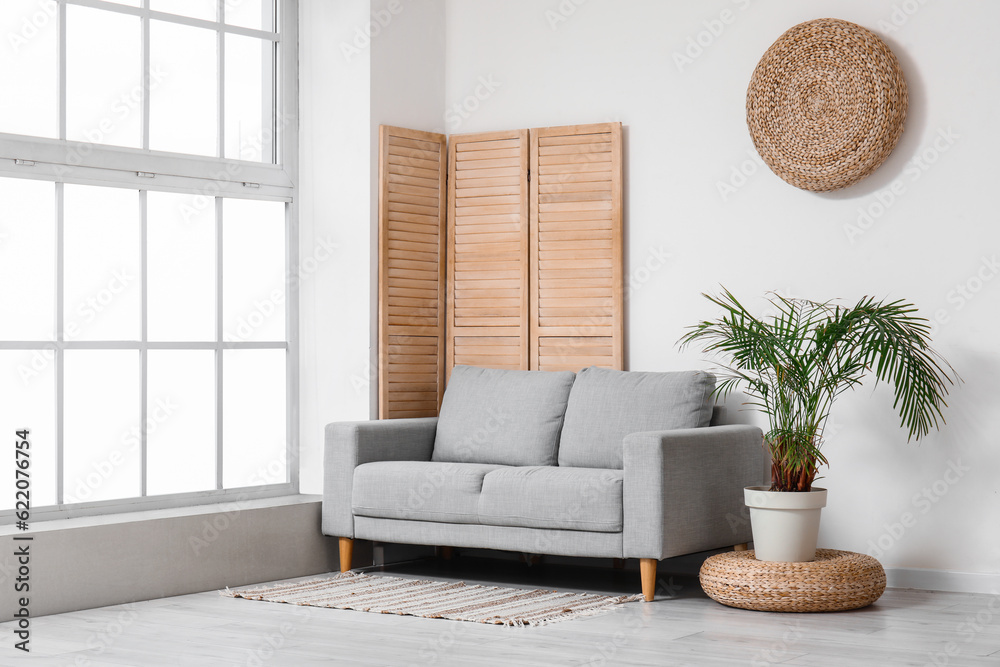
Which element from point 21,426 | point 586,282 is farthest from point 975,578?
point 21,426

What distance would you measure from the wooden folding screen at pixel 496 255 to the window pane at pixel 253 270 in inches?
18.5

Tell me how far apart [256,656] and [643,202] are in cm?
268

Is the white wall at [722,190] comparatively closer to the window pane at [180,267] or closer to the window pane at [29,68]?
the window pane at [180,267]

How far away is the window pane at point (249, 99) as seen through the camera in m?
5.25

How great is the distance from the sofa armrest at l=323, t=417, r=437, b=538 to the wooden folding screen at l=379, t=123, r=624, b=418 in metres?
0.33

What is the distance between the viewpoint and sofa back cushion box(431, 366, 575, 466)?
499cm

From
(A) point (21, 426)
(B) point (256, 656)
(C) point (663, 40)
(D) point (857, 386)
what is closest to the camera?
(B) point (256, 656)

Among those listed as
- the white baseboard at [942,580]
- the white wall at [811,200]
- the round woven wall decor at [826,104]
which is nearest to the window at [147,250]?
the white wall at [811,200]

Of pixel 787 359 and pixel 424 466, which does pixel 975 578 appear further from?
pixel 424 466

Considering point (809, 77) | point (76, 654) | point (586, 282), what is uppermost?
point (809, 77)

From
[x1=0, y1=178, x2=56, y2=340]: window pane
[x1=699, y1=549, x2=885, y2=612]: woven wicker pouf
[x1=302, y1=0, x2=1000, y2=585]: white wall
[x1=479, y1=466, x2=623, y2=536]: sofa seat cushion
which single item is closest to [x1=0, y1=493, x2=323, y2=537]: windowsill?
[x1=302, y1=0, x2=1000, y2=585]: white wall

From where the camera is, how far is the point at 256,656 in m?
3.46

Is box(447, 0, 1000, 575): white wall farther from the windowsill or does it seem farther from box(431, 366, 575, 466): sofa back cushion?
the windowsill

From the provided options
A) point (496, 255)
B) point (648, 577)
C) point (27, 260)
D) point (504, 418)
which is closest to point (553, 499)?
point (648, 577)
